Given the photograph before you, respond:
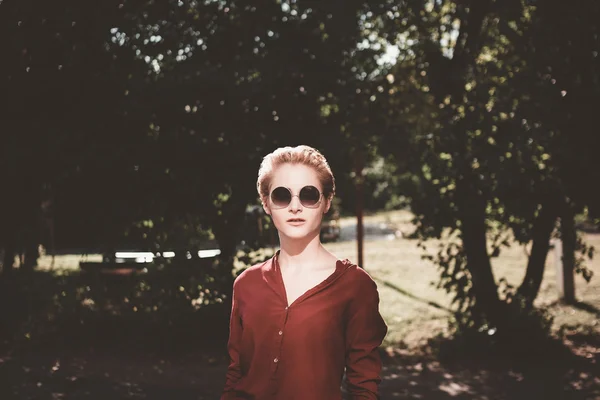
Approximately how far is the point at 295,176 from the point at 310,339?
67 cm

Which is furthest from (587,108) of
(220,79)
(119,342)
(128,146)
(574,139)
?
(119,342)

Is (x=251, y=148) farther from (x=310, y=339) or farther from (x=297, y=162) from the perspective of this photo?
(x=310, y=339)

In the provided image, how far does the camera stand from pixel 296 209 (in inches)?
85.1

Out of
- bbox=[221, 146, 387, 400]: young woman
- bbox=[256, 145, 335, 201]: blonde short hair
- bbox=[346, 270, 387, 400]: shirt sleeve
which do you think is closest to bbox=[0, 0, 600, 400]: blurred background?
bbox=[256, 145, 335, 201]: blonde short hair

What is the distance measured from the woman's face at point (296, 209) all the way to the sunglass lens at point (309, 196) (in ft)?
0.05

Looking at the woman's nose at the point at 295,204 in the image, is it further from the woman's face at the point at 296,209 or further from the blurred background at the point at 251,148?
the blurred background at the point at 251,148

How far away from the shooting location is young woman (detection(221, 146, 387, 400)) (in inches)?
80.8

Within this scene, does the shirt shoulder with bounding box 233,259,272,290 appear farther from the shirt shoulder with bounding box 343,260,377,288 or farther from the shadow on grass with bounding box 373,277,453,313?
the shadow on grass with bounding box 373,277,453,313

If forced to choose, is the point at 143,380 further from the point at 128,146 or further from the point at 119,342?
the point at 128,146

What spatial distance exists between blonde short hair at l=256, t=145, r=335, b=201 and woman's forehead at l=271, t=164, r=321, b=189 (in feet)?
0.06

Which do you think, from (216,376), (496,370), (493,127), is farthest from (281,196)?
(496,370)

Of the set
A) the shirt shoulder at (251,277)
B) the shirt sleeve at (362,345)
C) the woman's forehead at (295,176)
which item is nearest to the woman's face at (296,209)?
the woman's forehead at (295,176)

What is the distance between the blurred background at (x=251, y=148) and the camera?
5539 mm

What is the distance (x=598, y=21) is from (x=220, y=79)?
157 inches
